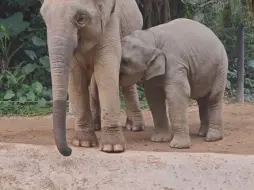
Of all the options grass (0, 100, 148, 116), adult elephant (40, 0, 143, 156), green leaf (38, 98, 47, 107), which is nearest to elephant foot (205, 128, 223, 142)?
adult elephant (40, 0, 143, 156)

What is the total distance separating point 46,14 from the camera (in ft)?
14.3

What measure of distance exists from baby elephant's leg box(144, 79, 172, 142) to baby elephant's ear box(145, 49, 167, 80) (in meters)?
0.23

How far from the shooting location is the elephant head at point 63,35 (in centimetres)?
418

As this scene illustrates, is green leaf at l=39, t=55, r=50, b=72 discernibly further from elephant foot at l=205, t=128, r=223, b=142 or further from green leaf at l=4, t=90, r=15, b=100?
elephant foot at l=205, t=128, r=223, b=142

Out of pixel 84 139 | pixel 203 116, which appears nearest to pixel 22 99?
pixel 203 116

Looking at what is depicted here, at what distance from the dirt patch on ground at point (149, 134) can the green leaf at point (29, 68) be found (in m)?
1.90

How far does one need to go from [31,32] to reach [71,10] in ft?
21.1

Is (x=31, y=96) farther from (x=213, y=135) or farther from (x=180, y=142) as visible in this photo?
(x=180, y=142)

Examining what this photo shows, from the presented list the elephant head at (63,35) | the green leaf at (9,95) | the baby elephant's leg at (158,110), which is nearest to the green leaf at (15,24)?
the green leaf at (9,95)

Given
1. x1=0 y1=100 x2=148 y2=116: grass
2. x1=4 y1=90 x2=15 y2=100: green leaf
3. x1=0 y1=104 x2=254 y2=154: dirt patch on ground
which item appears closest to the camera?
x1=0 y1=104 x2=254 y2=154: dirt patch on ground

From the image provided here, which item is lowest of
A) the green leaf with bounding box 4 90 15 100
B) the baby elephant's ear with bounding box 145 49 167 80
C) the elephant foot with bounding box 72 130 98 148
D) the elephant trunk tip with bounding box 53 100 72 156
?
the green leaf with bounding box 4 90 15 100

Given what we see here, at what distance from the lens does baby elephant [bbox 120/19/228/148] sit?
4879 mm

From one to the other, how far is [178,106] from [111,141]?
2.17ft

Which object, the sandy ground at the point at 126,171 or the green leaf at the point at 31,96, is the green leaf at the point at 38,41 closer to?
the green leaf at the point at 31,96
